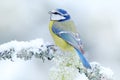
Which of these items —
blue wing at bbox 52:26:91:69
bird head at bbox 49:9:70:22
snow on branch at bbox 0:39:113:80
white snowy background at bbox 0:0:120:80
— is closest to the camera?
snow on branch at bbox 0:39:113:80

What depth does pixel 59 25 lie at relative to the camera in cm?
288

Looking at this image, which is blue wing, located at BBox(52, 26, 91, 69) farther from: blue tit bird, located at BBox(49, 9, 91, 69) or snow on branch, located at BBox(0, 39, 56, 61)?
snow on branch, located at BBox(0, 39, 56, 61)

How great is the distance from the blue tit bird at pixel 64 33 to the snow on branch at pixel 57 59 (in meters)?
0.10

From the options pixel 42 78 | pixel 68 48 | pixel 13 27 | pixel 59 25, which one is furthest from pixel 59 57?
pixel 13 27

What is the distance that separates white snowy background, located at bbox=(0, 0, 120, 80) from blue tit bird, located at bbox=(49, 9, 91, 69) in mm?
1444

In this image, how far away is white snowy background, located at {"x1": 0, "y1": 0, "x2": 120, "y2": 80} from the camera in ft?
15.4

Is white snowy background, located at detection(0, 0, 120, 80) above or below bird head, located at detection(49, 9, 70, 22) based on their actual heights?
above

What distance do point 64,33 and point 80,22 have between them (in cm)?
231

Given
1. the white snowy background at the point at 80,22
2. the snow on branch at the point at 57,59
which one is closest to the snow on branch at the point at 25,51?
the snow on branch at the point at 57,59

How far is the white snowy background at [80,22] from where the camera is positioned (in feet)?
15.4

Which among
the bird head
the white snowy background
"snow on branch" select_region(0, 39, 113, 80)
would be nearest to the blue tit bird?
the bird head

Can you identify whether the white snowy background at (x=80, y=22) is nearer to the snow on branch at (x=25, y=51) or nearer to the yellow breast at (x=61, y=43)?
the yellow breast at (x=61, y=43)

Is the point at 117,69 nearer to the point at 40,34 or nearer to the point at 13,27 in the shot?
the point at 40,34

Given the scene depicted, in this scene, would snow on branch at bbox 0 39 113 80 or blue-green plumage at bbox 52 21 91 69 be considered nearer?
snow on branch at bbox 0 39 113 80
